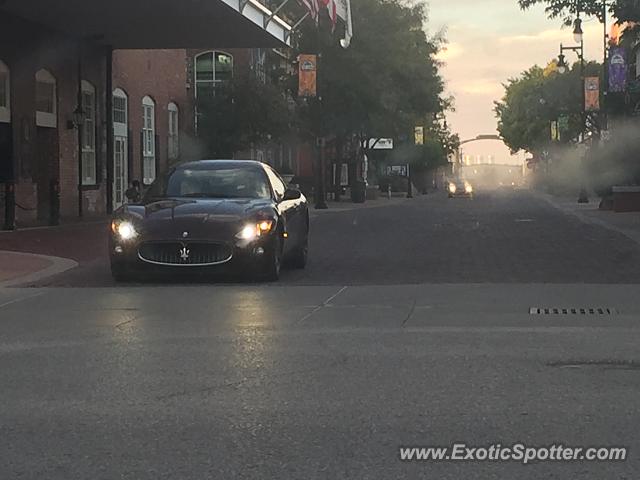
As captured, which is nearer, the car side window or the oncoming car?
the car side window

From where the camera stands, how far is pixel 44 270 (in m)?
14.5

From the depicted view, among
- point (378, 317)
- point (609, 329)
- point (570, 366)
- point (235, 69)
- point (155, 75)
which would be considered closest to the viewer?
point (570, 366)

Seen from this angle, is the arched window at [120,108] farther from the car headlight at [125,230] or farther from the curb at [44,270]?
the car headlight at [125,230]

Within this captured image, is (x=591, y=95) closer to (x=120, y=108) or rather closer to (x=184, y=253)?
(x=120, y=108)

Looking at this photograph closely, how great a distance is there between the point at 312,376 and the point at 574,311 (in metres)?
4.16

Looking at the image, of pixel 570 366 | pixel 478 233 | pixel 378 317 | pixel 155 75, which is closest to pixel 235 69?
pixel 155 75

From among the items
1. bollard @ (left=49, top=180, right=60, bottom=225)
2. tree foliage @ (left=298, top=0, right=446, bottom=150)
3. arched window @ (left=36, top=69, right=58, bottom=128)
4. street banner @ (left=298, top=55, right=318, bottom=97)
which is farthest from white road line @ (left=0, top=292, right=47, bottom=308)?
tree foliage @ (left=298, top=0, right=446, bottom=150)

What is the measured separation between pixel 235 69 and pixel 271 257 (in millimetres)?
28405

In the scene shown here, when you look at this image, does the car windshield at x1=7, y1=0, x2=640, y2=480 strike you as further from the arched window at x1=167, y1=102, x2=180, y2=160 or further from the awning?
the arched window at x1=167, y1=102, x2=180, y2=160

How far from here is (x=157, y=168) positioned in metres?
38.3

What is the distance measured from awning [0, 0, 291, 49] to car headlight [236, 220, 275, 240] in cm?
1283

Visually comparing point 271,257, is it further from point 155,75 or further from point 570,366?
point 155,75

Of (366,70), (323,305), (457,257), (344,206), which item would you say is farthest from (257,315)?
(344,206)

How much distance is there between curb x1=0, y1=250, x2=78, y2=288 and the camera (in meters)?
13.2
